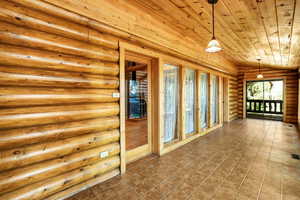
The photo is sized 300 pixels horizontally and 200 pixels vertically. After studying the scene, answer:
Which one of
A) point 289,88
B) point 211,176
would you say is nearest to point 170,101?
point 211,176

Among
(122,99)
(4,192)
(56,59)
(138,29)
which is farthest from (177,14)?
(4,192)

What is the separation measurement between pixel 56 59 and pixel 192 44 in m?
3.68

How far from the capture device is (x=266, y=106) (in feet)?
30.1

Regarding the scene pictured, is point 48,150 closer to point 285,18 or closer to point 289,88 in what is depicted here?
point 285,18

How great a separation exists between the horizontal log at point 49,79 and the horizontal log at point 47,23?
0.53 meters

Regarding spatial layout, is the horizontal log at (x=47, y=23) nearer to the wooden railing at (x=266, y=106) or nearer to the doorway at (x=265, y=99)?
the doorway at (x=265, y=99)

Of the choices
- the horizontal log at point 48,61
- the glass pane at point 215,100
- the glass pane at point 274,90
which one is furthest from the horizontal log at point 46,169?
the glass pane at point 274,90

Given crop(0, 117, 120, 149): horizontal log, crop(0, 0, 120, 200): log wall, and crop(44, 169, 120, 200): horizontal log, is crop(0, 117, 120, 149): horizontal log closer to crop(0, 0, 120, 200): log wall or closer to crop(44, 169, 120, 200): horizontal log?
crop(0, 0, 120, 200): log wall

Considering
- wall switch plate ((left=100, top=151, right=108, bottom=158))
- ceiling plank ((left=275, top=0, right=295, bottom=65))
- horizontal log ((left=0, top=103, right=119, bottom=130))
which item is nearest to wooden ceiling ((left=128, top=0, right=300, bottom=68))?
ceiling plank ((left=275, top=0, right=295, bottom=65))

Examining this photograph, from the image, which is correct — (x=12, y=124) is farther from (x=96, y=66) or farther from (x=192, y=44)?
(x=192, y=44)

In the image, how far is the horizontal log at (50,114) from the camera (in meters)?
1.59

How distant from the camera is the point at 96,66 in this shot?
228 centimetres

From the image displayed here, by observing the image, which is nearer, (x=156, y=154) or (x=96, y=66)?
(x=96, y=66)

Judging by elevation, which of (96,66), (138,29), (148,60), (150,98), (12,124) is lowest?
(12,124)
